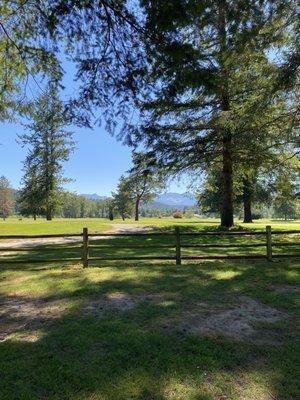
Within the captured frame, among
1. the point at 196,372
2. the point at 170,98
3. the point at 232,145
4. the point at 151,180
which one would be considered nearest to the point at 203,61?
the point at 170,98

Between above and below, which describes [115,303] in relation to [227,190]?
below

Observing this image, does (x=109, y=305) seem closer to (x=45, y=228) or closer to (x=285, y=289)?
(x=285, y=289)

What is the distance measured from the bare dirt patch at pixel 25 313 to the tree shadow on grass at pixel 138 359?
3.2 inches

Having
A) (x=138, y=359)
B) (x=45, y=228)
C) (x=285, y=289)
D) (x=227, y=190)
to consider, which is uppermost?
(x=227, y=190)

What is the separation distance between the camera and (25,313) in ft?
25.7

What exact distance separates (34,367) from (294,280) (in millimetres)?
7413

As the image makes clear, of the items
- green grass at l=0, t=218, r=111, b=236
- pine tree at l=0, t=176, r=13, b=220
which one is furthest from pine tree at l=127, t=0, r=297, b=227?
pine tree at l=0, t=176, r=13, b=220

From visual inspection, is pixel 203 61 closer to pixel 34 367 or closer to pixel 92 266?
pixel 34 367

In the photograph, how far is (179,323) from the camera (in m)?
7.07

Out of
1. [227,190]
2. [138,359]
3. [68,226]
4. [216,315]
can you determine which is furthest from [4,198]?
[138,359]

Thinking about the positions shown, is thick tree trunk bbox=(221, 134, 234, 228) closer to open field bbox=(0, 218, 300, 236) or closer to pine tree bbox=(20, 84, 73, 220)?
open field bbox=(0, 218, 300, 236)

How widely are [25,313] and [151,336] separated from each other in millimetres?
2840

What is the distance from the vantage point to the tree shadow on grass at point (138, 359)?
15.5 feet

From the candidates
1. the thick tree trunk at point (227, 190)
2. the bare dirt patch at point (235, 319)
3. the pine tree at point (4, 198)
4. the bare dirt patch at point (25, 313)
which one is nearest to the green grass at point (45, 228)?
the thick tree trunk at point (227, 190)
